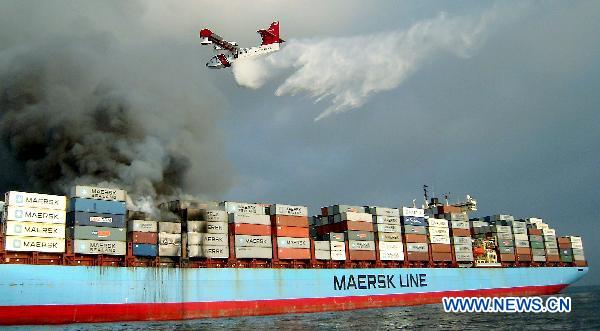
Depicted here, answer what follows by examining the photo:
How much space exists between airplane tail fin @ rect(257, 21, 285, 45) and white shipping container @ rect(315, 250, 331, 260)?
89.2 feet

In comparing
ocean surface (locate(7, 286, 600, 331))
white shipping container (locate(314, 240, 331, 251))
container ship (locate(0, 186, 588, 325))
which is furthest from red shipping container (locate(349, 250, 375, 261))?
ocean surface (locate(7, 286, 600, 331))

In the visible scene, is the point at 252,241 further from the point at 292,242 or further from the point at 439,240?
the point at 439,240

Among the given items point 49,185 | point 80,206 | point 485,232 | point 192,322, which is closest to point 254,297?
point 192,322

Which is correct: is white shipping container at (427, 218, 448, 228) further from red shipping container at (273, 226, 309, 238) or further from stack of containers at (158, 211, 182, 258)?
stack of containers at (158, 211, 182, 258)

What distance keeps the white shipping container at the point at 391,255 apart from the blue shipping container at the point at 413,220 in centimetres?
509

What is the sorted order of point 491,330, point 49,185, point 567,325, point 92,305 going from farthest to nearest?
point 49,185
point 92,305
point 567,325
point 491,330

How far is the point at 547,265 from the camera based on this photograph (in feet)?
317

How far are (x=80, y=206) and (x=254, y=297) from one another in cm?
2183

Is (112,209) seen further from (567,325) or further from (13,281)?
(567,325)

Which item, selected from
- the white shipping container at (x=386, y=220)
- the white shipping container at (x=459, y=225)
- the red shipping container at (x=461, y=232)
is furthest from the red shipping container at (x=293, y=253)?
the white shipping container at (x=459, y=225)

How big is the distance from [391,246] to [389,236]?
1490mm

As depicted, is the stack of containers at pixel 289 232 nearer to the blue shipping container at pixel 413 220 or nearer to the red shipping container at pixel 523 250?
the blue shipping container at pixel 413 220

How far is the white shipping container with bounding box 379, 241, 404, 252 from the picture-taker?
7269 centimetres

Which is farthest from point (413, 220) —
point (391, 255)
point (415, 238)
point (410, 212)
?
point (391, 255)
